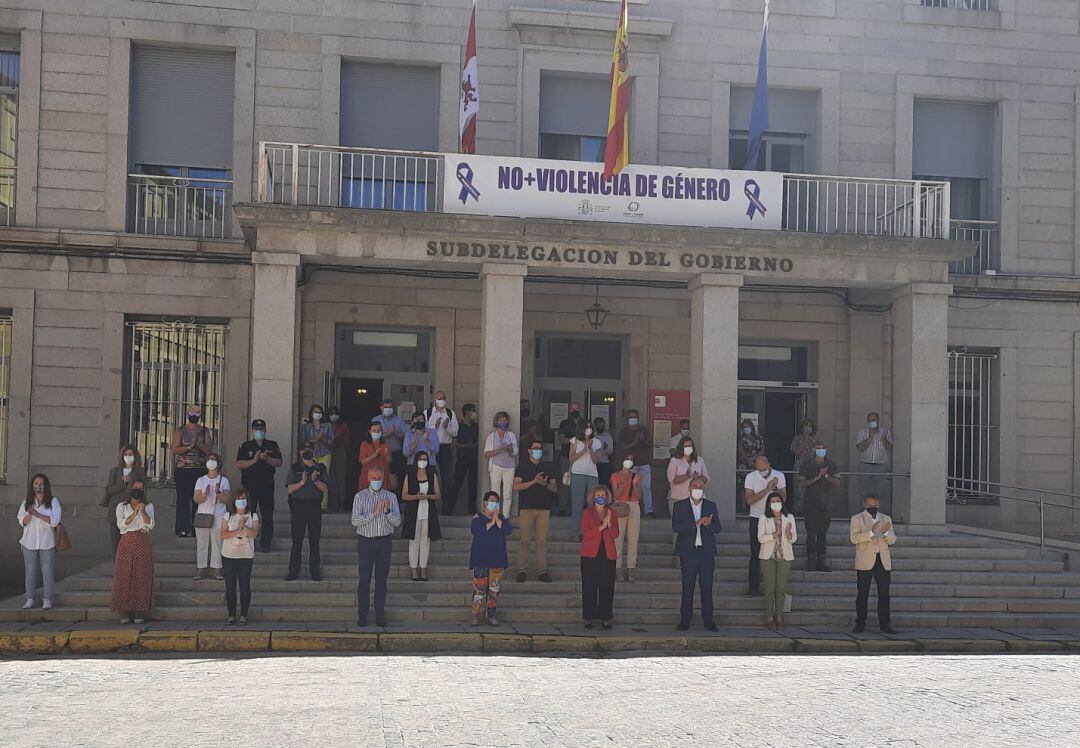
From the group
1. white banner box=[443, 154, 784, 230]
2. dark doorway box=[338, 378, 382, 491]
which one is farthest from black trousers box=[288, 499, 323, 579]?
white banner box=[443, 154, 784, 230]

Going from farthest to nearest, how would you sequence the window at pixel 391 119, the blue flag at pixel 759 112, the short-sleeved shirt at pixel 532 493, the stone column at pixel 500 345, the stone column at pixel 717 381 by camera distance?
the window at pixel 391 119 < the blue flag at pixel 759 112 < the stone column at pixel 717 381 < the stone column at pixel 500 345 < the short-sleeved shirt at pixel 532 493

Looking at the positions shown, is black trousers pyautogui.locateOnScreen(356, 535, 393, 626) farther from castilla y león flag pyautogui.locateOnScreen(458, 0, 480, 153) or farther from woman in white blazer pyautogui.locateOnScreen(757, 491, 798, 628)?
castilla y león flag pyautogui.locateOnScreen(458, 0, 480, 153)

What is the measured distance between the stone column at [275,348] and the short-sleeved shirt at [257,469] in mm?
522

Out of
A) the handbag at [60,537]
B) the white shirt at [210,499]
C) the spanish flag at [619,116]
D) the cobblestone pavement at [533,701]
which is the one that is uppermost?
the spanish flag at [619,116]

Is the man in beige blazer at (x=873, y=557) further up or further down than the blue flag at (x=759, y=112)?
further down

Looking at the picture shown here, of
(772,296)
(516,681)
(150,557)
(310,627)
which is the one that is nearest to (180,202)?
(150,557)

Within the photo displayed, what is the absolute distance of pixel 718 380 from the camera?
1683cm

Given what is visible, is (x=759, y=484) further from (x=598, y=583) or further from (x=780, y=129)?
(x=780, y=129)

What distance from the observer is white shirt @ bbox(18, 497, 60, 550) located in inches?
546

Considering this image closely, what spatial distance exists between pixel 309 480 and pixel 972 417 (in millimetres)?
12436

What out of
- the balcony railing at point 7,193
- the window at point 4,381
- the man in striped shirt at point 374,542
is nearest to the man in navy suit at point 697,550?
the man in striped shirt at point 374,542

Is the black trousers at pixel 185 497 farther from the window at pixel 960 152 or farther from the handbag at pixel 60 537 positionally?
the window at pixel 960 152

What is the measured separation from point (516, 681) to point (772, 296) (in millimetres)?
11011

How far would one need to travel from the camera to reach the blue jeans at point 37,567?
13.7 meters
